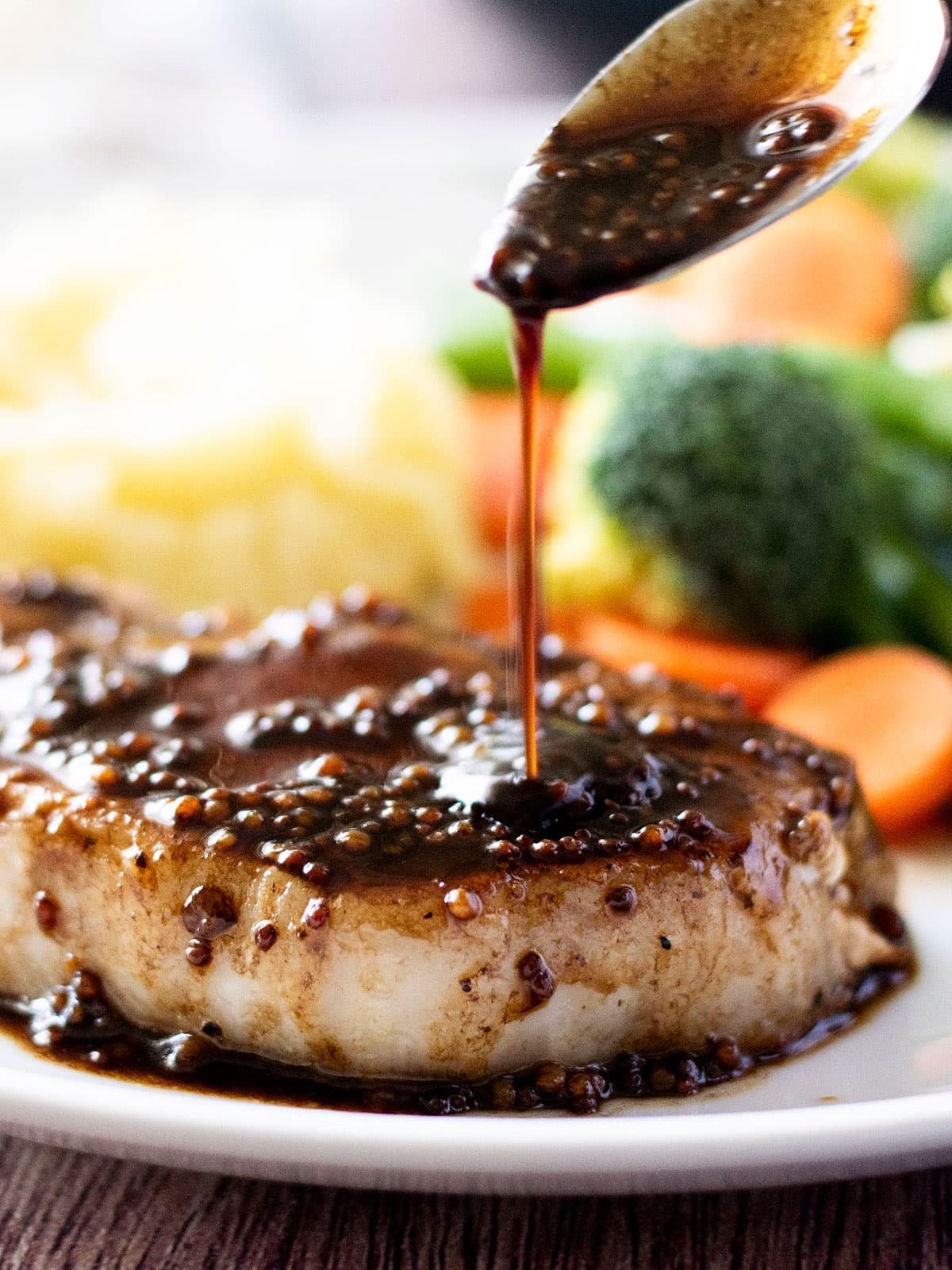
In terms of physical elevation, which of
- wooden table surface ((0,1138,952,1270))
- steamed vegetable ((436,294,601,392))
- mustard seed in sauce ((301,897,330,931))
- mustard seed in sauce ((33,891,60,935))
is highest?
mustard seed in sauce ((301,897,330,931))

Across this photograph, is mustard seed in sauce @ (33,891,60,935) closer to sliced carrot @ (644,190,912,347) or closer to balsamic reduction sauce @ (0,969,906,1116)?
balsamic reduction sauce @ (0,969,906,1116)

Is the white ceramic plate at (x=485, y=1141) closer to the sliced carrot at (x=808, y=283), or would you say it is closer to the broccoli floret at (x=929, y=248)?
the sliced carrot at (x=808, y=283)

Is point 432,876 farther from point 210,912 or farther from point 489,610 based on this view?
point 489,610

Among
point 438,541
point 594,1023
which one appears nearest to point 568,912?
point 594,1023

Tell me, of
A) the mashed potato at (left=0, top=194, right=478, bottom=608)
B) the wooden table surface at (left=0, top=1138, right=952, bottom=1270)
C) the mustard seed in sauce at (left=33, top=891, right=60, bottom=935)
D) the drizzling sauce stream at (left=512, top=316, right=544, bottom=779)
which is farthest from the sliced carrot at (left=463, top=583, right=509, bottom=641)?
the wooden table surface at (left=0, top=1138, right=952, bottom=1270)

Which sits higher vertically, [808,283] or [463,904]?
[463,904]

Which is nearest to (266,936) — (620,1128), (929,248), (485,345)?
(620,1128)
